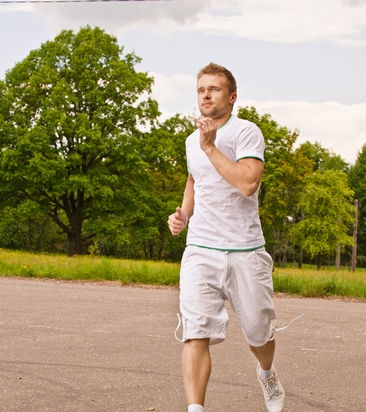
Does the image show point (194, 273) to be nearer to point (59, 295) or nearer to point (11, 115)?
point (59, 295)

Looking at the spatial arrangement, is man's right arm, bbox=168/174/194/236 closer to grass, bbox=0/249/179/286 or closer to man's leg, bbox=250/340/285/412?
man's leg, bbox=250/340/285/412

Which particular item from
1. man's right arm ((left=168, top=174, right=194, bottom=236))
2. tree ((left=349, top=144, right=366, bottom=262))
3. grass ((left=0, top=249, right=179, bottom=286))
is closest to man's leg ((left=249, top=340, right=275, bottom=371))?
man's right arm ((left=168, top=174, right=194, bottom=236))

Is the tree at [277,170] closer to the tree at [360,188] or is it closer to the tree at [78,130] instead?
the tree at [78,130]

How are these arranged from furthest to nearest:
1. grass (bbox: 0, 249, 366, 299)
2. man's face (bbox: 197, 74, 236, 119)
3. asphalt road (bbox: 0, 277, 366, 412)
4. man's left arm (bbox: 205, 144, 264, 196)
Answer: grass (bbox: 0, 249, 366, 299)
asphalt road (bbox: 0, 277, 366, 412)
man's face (bbox: 197, 74, 236, 119)
man's left arm (bbox: 205, 144, 264, 196)

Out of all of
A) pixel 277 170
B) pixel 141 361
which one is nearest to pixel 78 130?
pixel 277 170

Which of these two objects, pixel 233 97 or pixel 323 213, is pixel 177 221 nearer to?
pixel 233 97

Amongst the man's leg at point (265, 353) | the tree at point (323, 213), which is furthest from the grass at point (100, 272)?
the tree at point (323, 213)

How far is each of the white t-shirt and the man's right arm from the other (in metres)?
A: 0.14

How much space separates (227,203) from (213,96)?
0.57 metres

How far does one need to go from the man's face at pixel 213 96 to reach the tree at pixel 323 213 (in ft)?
161

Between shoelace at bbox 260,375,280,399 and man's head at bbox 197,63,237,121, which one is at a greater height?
man's head at bbox 197,63,237,121

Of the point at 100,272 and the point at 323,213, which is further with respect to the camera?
the point at 323,213

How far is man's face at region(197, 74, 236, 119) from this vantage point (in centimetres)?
386

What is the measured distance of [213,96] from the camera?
3859 mm
